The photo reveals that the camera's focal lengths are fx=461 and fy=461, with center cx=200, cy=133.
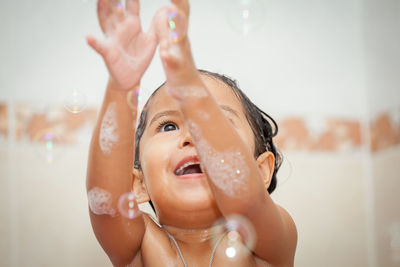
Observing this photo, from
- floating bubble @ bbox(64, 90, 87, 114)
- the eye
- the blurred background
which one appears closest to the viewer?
the eye

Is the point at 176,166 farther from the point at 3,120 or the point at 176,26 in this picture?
the point at 3,120

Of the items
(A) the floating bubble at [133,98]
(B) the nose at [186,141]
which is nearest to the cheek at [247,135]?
Result: (B) the nose at [186,141]

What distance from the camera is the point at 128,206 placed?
76 centimetres

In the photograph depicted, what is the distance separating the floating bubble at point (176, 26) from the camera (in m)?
0.64

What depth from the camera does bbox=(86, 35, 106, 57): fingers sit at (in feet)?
2.09

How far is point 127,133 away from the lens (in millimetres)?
709

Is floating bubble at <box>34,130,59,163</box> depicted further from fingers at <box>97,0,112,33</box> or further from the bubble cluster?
fingers at <box>97,0,112,33</box>

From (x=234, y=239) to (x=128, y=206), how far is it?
0.19 meters

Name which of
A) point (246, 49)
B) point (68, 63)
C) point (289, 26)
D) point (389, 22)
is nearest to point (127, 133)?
point (68, 63)

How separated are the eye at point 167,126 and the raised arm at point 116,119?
0.13 m

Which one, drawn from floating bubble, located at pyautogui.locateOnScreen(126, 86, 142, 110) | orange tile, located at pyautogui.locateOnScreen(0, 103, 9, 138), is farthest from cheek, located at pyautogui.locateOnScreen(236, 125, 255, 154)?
orange tile, located at pyautogui.locateOnScreen(0, 103, 9, 138)

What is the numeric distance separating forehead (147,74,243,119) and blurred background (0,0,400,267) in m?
0.33

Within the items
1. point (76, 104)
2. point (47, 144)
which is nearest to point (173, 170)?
point (76, 104)

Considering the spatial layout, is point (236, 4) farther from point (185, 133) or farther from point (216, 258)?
point (216, 258)
